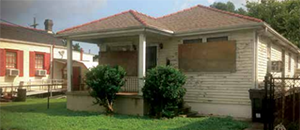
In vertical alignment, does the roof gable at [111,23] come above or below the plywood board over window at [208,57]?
above

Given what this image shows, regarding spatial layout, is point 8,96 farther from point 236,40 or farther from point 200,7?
point 236,40

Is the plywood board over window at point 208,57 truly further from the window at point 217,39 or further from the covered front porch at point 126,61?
the covered front porch at point 126,61

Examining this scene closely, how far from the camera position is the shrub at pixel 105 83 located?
9.20 metres

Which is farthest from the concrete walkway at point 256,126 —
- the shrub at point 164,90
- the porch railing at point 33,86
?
the porch railing at point 33,86

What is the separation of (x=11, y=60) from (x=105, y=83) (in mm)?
11885

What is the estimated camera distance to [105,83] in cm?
920

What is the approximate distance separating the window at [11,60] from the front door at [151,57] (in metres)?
11.2

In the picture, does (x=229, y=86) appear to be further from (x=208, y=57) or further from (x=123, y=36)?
(x=123, y=36)

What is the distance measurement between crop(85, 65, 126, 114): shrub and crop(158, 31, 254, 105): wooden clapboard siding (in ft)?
9.60

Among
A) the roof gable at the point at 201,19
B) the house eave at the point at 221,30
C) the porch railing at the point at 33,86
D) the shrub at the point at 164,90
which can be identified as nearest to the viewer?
the shrub at the point at 164,90

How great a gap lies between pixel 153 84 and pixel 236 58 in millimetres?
3194

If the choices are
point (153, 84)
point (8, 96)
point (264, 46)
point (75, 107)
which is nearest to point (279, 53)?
point (264, 46)

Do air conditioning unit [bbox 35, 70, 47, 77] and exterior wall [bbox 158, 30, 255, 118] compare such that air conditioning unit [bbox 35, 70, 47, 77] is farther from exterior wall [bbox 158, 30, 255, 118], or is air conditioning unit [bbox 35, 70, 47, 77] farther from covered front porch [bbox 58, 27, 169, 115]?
exterior wall [bbox 158, 30, 255, 118]

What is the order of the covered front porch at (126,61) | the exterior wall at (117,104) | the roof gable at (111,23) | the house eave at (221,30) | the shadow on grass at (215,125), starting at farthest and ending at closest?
the roof gable at (111,23), the covered front porch at (126,61), the exterior wall at (117,104), the house eave at (221,30), the shadow on grass at (215,125)
